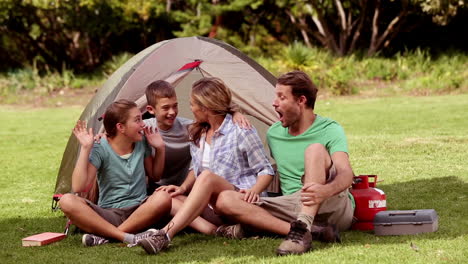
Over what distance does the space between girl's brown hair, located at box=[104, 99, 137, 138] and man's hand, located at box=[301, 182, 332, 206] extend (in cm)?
139

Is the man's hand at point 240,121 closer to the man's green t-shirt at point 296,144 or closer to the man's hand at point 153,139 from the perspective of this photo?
the man's green t-shirt at point 296,144

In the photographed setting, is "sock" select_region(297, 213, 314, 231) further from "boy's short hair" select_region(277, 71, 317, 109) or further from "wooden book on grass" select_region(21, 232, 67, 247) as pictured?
"wooden book on grass" select_region(21, 232, 67, 247)

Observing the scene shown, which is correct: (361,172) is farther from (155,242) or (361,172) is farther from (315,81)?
(315,81)

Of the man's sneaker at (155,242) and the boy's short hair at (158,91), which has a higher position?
the boy's short hair at (158,91)

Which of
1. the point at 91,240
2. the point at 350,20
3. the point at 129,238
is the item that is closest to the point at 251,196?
the point at 129,238

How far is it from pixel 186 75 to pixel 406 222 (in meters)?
2.66

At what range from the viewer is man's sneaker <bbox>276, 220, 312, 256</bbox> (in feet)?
14.4

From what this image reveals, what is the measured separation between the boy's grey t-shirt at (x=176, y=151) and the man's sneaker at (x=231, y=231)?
1086 mm

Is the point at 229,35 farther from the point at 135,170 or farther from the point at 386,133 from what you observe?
the point at 135,170

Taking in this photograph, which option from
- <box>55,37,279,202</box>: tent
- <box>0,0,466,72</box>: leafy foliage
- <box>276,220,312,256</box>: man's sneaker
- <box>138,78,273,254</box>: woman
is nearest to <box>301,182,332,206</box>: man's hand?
<box>276,220,312,256</box>: man's sneaker

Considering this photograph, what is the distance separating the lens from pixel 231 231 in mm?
5016

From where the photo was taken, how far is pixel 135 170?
5.26 meters

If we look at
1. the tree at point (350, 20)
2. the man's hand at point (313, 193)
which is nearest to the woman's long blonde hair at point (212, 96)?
the man's hand at point (313, 193)

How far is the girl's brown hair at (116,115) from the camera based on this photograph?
5223mm
